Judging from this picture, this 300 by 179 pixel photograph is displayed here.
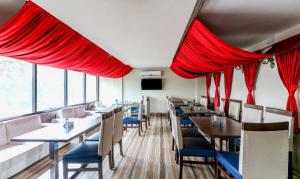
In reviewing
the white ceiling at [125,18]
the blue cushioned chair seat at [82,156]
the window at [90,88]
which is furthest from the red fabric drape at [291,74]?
the window at [90,88]

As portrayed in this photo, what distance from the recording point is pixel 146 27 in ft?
9.16

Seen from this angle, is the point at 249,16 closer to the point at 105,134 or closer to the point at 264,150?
the point at 264,150

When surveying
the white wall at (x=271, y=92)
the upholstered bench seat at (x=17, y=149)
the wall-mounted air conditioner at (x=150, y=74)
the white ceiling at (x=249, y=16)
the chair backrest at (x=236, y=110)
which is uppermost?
the white ceiling at (x=249, y=16)

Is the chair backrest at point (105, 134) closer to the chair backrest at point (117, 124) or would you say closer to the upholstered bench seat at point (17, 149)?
the chair backrest at point (117, 124)

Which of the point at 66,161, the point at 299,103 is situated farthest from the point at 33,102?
the point at 299,103

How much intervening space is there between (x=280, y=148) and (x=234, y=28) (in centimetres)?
204

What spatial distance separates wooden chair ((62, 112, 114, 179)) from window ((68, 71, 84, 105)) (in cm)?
373

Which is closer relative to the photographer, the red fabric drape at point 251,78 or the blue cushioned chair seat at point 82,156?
the blue cushioned chair seat at point 82,156

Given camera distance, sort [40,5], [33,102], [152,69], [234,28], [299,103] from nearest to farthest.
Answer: [40,5], [299,103], [234,28], [33,102], [152,69]

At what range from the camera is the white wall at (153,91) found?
8070 millimetres

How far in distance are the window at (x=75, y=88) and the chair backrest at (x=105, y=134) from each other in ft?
12.4

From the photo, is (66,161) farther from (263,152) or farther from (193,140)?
(263,152)

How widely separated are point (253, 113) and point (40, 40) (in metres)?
3.76

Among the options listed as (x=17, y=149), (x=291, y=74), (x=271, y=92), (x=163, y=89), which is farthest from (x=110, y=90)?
(x=291, y=74)
